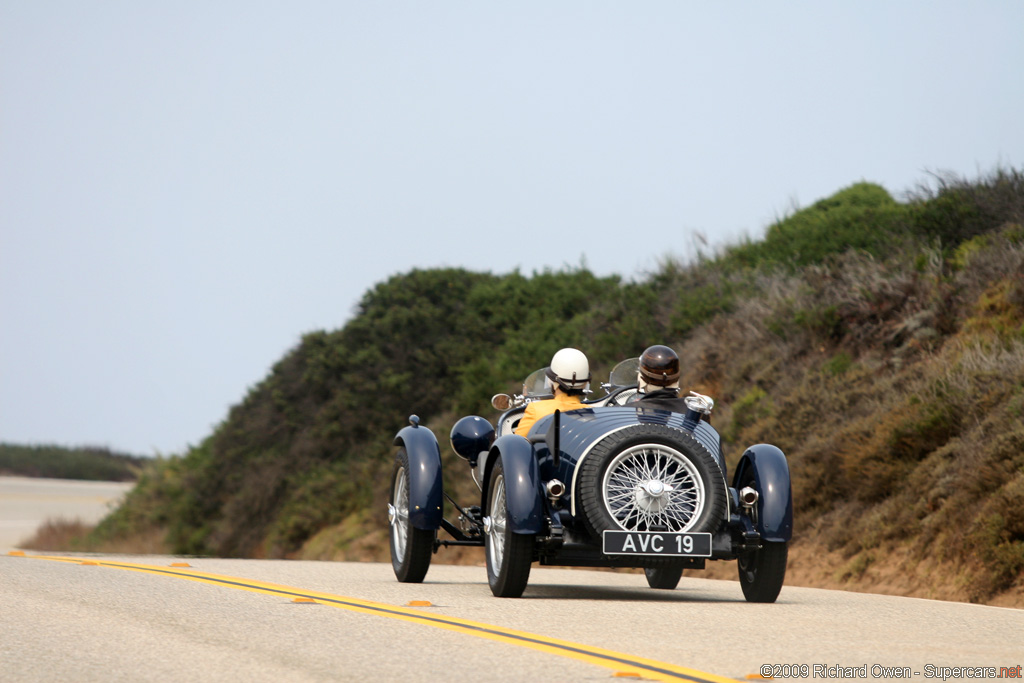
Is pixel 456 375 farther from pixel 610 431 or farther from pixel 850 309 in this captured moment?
pixel 610 431

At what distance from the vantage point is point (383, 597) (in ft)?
31.5

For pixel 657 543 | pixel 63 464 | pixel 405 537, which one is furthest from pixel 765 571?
pixel 63 464

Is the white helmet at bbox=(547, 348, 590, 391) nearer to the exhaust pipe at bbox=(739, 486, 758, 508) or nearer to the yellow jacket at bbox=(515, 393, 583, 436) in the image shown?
the yellow jacket at bbox=(515, 393, 583, 436)

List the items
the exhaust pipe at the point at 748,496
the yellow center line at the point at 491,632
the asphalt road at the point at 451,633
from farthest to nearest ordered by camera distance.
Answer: the exhaust pipe at the point at 748,496, the asphalt road at the point at 451,633, the yellow center line at the point at 491,632

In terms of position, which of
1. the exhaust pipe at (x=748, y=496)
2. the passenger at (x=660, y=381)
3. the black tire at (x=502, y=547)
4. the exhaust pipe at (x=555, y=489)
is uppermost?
the passenger at (x=660, y=381)

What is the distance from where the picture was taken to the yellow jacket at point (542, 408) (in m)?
10.4

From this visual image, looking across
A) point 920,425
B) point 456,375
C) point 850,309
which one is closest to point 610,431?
point 920,425

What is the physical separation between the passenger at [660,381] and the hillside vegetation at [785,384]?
13.5 ft

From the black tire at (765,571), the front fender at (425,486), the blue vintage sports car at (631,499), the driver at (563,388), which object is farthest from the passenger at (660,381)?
the front fender at (425,486)

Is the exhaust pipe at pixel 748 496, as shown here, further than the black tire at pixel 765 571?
No

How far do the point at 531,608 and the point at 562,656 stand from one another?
2.35m

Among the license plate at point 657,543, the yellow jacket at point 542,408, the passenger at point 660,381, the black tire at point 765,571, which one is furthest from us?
the yellow jacket at point 542,408

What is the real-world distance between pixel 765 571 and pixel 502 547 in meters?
2.03

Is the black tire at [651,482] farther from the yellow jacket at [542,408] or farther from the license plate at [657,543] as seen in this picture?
the yellow jacket at [542,408]
